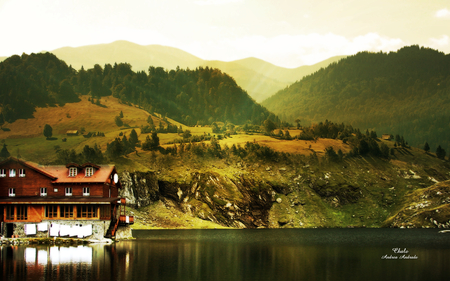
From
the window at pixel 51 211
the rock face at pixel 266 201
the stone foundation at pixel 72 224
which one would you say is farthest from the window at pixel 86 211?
the rock face at pixel 266 201

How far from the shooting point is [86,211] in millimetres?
86312

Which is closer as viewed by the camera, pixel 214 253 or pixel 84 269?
pixel 84 269

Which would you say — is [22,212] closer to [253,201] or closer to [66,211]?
[66,211]

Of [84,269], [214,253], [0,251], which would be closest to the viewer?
[84,269]

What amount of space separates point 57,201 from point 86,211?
5.77 m

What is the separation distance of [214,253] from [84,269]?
26.1 metres

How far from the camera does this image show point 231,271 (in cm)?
5619

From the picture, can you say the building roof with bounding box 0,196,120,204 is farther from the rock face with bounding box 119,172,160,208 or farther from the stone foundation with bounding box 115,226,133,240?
the rock face with bounding box 119,172,160,208

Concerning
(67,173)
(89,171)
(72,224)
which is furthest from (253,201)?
(72,224)

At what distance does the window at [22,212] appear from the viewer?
8756 cm

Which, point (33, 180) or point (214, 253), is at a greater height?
point (33, 180)

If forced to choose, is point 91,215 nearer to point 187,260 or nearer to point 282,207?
point 187,260

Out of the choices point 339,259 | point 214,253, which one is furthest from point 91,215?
point 339,259

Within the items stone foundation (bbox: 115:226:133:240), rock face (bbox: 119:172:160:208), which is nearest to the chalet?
stone foundation (bbox: 115:226:133:240)
